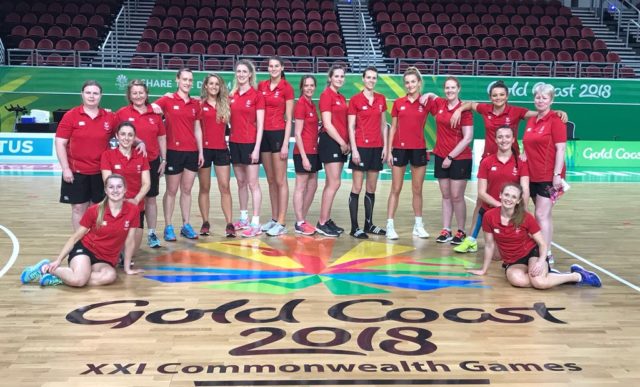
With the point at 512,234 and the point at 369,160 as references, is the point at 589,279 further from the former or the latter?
the point at 369,160

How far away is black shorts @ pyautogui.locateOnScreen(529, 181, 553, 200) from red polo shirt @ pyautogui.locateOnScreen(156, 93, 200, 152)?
3.23 metres

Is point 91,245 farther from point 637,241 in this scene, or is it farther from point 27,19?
point 27,19

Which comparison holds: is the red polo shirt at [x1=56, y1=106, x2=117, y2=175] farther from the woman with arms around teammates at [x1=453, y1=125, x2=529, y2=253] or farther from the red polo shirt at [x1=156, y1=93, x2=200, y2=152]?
the woman with arms around teammates at [x1=453, y1=125, x2=529, y2=253]

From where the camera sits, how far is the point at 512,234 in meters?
5.27

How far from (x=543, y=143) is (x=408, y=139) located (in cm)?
167

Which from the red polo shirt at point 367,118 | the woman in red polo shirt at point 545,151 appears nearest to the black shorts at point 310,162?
the red polo shirt at point 367,118

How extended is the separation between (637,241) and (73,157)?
18.8 feet

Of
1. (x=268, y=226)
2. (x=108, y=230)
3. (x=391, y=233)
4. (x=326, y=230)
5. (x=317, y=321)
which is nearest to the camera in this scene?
(x=317, y=321)

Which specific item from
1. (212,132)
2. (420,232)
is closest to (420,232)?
(420,232)

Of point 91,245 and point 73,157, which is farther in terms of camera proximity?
point 73,157

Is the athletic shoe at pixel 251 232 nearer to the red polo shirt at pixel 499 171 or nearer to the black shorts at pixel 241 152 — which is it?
the black shorts at pixel 241 152

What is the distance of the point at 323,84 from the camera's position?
16953 mm

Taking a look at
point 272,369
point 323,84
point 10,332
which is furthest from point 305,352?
point 323,84

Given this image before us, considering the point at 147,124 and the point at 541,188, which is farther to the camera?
the point at 147,124
